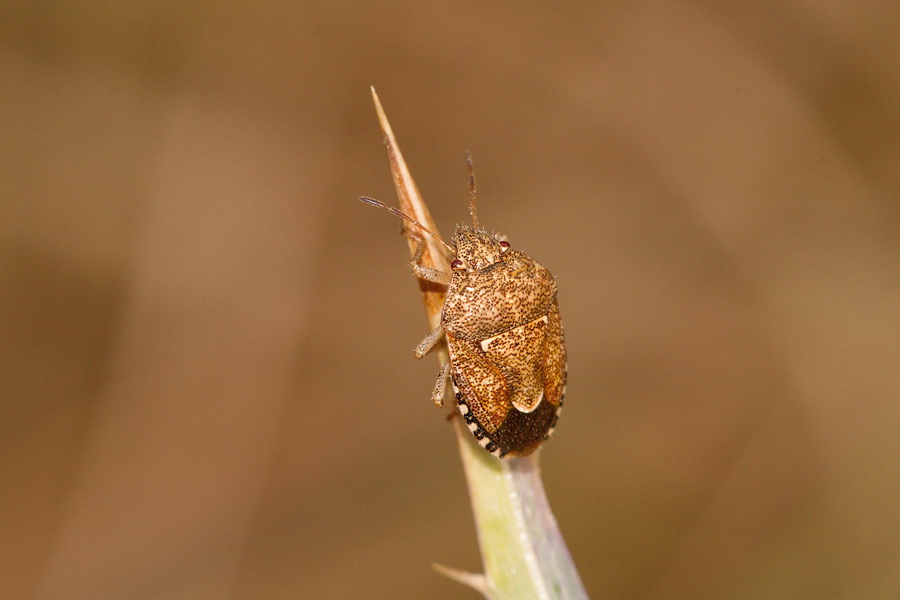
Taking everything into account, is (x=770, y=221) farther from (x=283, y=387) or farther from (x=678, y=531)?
(x=283, y=387)

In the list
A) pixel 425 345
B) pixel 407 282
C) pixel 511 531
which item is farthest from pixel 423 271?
pixel 407 282

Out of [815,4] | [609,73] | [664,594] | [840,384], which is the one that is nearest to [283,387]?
[664,594]

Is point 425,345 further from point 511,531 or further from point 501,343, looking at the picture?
point 511,531

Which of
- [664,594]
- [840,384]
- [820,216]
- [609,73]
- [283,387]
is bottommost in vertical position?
[664,594]

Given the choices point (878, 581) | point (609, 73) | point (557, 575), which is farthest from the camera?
point (609, 73)

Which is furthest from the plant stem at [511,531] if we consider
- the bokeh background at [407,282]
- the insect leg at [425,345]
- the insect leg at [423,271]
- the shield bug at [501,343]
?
the bokeh background at [407,282]

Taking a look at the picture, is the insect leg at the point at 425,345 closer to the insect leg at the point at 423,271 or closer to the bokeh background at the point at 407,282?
the insect leg at the point at 423,271

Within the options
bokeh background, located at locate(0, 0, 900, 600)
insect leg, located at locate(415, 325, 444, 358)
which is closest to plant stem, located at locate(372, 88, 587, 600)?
insect leg, located at locate(415, 325, 444, 358)

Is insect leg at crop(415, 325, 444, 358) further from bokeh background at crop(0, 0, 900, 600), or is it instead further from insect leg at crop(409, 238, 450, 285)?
bokeh background at crop(0, 0, 900, 600)
